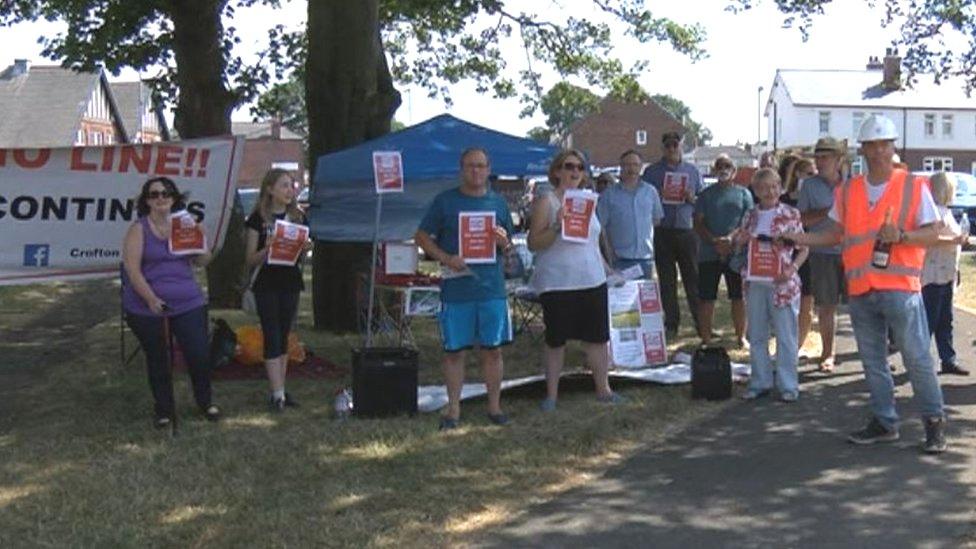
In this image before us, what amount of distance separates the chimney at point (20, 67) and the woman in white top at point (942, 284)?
70.4 metres

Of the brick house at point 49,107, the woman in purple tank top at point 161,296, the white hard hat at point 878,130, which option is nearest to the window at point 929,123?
the brick house at point 49,107

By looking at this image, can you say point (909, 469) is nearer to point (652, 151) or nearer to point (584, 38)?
point (584, 38)

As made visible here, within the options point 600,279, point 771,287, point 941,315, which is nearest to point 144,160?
point 600,279

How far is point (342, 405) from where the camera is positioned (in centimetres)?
823

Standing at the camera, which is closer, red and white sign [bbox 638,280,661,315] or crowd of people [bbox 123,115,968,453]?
crowd of people [bbox 123,115,968,453]

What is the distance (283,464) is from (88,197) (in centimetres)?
386

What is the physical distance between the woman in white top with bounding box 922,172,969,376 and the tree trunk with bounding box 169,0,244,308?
949 centimetres

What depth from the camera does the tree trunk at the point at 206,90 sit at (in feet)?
52.4

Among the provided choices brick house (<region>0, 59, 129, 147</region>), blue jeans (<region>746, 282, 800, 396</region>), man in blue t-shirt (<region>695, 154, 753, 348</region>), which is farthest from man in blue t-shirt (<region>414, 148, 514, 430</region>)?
brick house (<region>0, 59, 129, 147</region>)

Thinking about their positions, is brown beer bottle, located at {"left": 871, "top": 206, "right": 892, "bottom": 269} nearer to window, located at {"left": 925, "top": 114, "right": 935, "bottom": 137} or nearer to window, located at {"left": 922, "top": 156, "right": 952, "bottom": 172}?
window, located at {"left": 922, "top": 156, "right": 952, "bottom": 172}

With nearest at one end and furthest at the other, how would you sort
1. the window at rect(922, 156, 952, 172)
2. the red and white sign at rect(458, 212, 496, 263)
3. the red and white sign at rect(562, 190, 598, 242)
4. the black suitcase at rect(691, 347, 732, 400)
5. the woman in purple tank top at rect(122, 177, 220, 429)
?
1. the red and white sign at rect(458, 212, 496, 263)
2. the woman in purple tank top at rect(122, 177, 220, 429)
3. the red and white sign at rect(562, 190, 598, 242)
4. the black suitcase at rect(691, 347, 732, 400)
5. the window at rect(922, 156, 952, 172)

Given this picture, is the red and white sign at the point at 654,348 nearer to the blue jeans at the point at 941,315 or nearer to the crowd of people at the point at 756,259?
the crowd of people at the point at 756,259

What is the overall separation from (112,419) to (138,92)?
83.1 metres

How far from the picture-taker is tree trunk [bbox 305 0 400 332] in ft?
41.1
